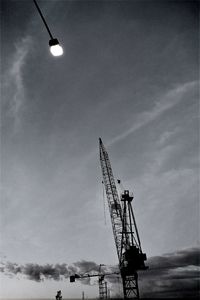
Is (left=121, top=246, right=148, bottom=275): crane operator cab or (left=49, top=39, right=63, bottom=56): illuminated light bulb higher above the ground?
(left=49, top=39, right=63, bottom=56): illuminated light bulb

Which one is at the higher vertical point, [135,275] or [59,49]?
[59,49]

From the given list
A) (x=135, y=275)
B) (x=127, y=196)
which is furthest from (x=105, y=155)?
(x=135, y=275)

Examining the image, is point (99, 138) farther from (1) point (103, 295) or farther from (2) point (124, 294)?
(1) point (103, 295)

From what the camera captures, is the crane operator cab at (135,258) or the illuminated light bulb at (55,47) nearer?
the illuminated light bulb at (55,47)

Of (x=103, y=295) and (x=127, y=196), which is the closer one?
(x=127, y=196)

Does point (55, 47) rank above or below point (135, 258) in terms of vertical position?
above

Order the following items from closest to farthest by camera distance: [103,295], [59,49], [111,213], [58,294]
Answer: [59,49] < [111,213] < [58,294] < [103,295]

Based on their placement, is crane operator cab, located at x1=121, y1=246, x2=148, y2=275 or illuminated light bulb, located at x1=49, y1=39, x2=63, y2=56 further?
crane operator cab, located at x1=121, y1=246, x2=148, y2=275

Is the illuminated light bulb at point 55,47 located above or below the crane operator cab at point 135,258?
above

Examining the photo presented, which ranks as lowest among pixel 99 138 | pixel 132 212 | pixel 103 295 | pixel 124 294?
pixel 103 295

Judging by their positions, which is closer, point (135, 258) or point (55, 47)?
point (55, 47)

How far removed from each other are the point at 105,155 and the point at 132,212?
1857 centimetres

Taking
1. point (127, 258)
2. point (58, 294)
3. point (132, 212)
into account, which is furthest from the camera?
point (58, 294)

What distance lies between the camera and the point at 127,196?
53594 mm
